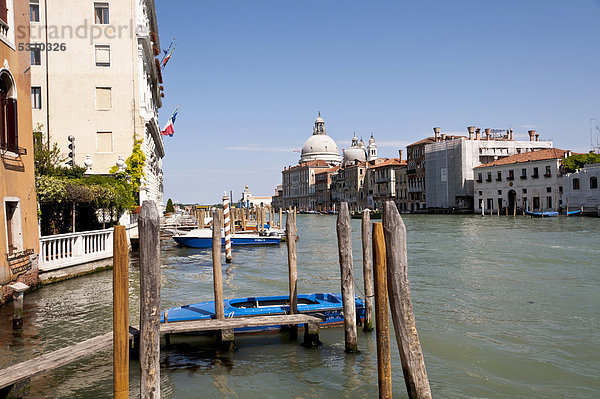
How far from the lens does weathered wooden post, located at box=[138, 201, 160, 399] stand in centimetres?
372

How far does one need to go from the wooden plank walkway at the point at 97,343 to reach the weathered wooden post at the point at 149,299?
1136 millimetres

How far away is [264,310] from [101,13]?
678 inches

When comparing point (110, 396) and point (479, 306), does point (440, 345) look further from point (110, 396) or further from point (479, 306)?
point (110, 396)

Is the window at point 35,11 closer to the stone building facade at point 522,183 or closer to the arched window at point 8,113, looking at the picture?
the arched window at point 8,113

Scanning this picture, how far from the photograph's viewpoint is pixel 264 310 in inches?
259

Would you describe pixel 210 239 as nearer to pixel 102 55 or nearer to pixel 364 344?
pixel 102 55

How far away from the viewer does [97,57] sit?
1955 centimetres

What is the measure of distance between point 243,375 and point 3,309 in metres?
4.08

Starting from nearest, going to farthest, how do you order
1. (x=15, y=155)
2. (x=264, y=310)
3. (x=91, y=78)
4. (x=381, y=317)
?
(x=381, y=317)
(x=264, y=310)
(x=15, y=155)
(x=91, y=78)

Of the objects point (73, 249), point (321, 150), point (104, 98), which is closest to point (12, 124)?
point (73, 249)

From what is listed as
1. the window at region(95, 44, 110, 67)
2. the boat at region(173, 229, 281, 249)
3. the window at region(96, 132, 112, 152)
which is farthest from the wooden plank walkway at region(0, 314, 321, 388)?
the window at region(95, 44, 110, 67)

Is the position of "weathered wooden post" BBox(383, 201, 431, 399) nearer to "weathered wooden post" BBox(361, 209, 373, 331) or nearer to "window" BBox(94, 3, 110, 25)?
"weathered wooden post" BBox(361, 209, 373, 331)

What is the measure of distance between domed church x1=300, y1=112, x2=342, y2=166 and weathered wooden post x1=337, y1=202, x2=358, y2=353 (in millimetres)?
93714

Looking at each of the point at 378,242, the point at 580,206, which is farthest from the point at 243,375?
the point at 580,206
